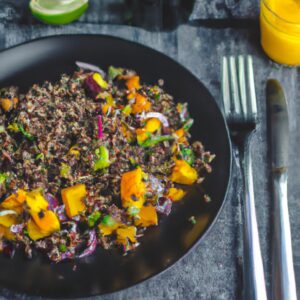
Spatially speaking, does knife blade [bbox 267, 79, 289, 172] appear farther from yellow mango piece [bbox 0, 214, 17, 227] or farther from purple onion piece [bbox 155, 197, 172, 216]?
yellow mango piece [bbox 0, 214, 17, 227]

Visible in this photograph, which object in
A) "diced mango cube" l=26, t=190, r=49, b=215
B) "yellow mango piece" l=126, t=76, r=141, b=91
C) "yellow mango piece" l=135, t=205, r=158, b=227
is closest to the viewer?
"diced mango cube" l=26, t=190, r=49, b=215

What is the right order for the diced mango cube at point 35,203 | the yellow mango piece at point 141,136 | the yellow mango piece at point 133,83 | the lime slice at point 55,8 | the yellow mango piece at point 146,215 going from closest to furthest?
the diced mango cube at point 35,203 < the yellow mango piece at point 146,215 < the yellow mango piece at point 141,136 < the yellow mango piece at point 133,83 < the lime slice at point 55,8

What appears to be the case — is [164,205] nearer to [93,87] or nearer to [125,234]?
[125,234]

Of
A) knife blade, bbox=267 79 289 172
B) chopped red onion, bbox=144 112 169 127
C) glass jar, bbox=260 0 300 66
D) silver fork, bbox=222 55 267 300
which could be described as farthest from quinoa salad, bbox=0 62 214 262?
glass jar, bbox=260 0 300 66

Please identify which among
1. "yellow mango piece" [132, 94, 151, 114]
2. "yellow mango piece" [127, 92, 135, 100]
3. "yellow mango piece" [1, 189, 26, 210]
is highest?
"yellow mango piece" [127, 92, 135, 100]

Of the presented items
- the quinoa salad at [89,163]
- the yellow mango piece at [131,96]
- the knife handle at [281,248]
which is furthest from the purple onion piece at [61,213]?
the knife handle at [281,248]

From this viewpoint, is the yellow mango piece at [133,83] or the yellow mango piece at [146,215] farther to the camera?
the yellow mango piece at [133,83]

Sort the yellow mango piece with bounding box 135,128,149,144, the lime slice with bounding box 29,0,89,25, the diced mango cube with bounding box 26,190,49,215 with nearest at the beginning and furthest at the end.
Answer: the diced mango cube with bounding box 26,190,49,215, the yellow mango piece with bounding box 135,128,149,144, the lime slice with bounding box 29,0,89,25

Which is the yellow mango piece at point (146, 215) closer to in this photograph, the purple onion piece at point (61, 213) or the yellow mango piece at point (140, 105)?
the purple onion piece at point (61, 213)

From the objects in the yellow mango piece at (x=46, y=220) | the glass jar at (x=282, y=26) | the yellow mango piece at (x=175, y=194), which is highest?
the glass jar at (x=282, y=26)
